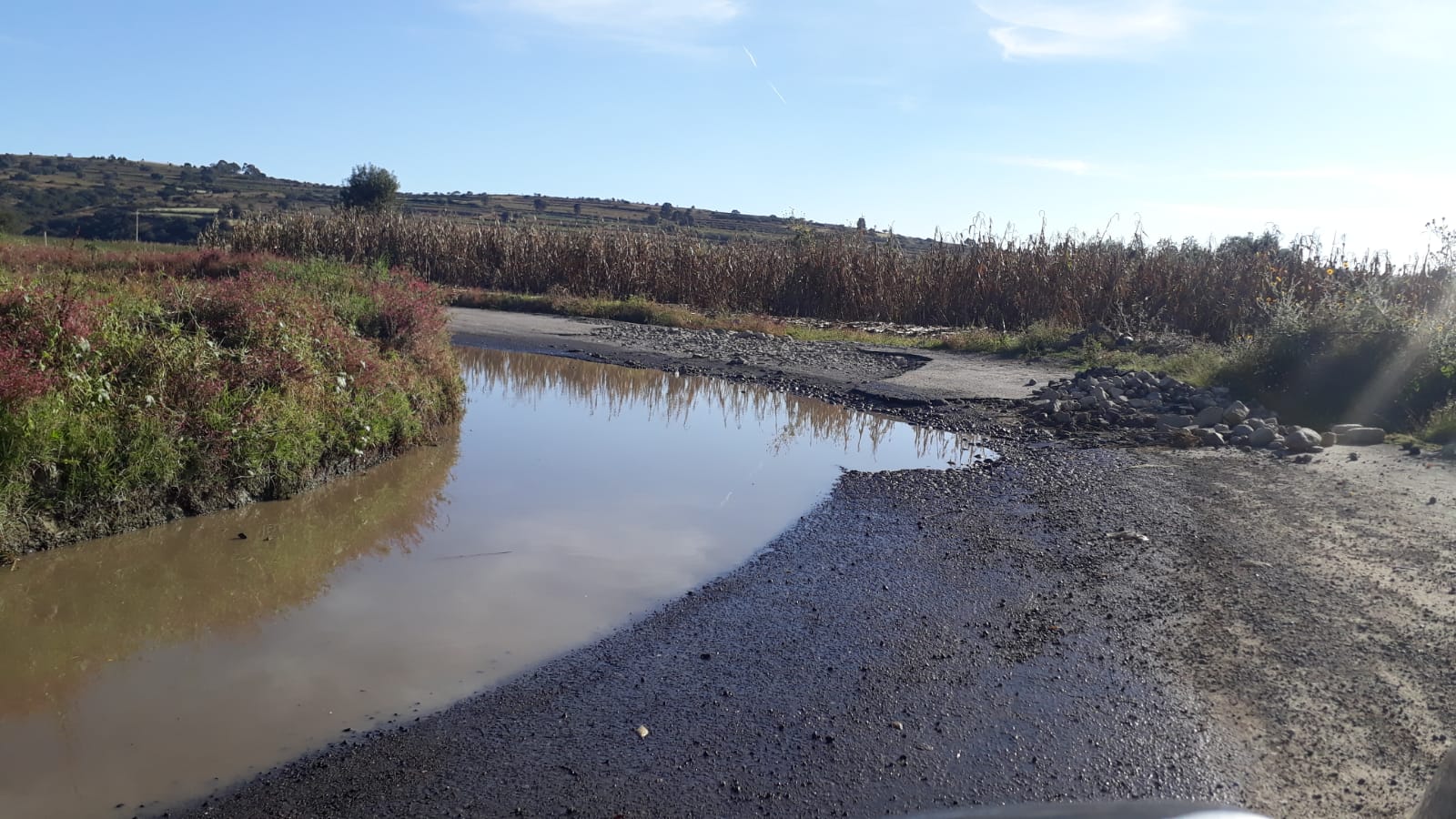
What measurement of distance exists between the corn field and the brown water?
1470 centimetres

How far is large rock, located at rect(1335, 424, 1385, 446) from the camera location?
11.8 m

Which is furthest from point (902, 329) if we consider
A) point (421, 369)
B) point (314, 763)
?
point (314, 763)

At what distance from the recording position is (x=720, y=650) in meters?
5.66

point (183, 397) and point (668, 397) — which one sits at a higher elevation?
point (183, 397)

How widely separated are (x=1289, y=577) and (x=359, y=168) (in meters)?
62.3

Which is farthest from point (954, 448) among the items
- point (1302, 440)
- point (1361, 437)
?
point (1361, 437)

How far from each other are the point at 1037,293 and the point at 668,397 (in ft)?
44.2

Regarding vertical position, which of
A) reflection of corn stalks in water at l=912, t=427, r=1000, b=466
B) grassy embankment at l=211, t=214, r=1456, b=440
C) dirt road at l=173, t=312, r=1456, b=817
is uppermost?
grassy embankment at l=211, t=214, r=1456, b=440

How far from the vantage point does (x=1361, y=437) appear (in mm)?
11789

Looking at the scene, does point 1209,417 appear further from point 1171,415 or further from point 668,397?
point 668,397

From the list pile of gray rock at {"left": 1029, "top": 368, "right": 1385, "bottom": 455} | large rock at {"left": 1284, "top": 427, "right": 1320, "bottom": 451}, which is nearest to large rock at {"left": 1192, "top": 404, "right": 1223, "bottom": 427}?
pile of gray rock at {"left": 1029, "top": 368, "right": 1385, "bottom": 455}

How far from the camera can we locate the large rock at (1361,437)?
11758mm

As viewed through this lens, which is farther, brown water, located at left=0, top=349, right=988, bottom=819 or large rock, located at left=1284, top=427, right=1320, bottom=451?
large rock, located at left=1284, top=427, right=1320, bottom=451

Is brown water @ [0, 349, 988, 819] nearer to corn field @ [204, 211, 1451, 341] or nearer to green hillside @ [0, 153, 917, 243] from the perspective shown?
corn field @ [204, 211, 1451, 341]
